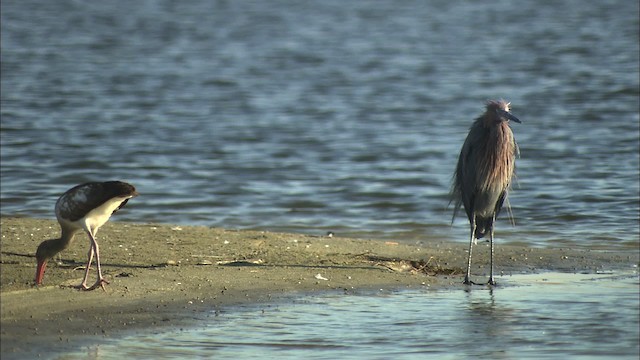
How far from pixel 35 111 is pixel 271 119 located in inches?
162

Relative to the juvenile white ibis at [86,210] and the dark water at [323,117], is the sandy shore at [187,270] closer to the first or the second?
the juvenile white ibis at [86,210]

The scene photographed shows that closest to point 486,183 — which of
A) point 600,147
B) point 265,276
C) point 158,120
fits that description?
point 265,276

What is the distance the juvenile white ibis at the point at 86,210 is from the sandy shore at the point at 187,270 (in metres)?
0.17

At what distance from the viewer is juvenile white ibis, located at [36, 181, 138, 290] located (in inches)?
341

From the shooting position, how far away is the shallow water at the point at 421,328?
7.72 metres

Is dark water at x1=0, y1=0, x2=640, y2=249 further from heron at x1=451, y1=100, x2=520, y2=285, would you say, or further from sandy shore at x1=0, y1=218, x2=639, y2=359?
heron at x1=451, y1=100, x2=520, y2=285

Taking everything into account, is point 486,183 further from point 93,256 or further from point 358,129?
point 358,129

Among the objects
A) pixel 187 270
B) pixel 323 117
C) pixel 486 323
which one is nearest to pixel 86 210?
pixel 187 270

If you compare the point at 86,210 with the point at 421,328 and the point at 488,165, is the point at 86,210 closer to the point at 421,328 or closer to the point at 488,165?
the point at 421,328

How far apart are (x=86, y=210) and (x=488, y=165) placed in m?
3.36

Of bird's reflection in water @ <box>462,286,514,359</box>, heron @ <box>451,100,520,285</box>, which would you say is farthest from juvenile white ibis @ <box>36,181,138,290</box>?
heron @ <box>451,100,520,285</box>

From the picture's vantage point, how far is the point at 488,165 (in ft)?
34.2

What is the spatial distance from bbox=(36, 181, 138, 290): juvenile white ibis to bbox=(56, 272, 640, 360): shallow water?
1029 millimetres

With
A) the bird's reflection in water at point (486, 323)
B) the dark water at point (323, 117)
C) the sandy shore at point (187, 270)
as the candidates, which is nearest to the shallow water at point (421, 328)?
the bird's reflection in water at point (486, 323)
